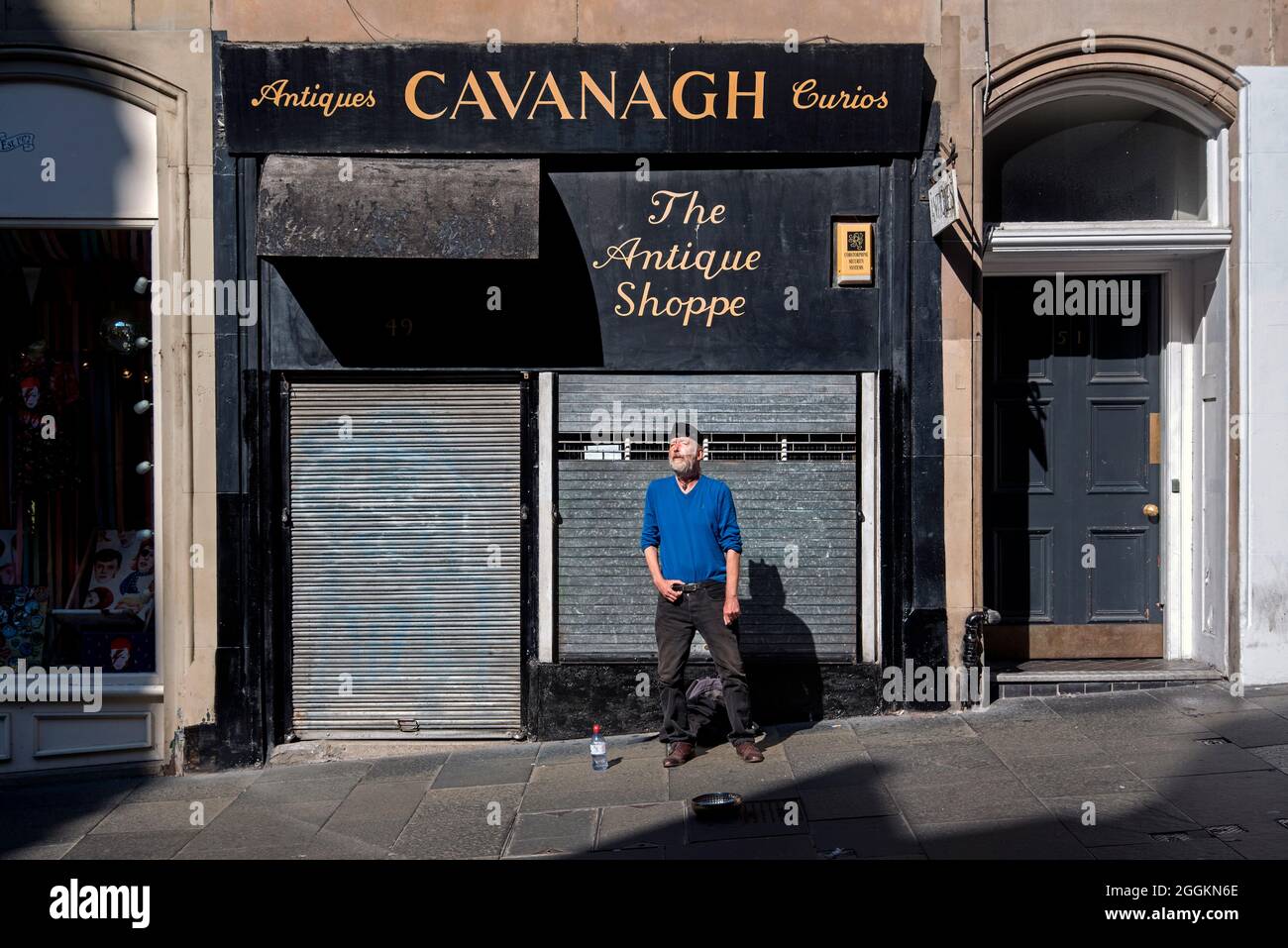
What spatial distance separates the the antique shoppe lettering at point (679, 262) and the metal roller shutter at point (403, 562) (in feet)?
4.55

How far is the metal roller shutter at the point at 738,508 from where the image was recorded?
26.8ft

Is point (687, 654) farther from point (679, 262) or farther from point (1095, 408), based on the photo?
point (1095, 408)

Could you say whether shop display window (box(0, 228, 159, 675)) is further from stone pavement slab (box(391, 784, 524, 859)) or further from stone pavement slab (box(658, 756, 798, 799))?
stone pavement slab (box(658, 756, 798, 799))

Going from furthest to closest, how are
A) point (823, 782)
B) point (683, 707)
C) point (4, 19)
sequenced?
point (4, 19) < point (683, 707) < point (823, 782)

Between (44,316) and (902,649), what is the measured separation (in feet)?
22.0

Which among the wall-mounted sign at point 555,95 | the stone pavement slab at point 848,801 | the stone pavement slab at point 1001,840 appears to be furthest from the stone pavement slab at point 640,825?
the wall-mounted sign at point 555,95

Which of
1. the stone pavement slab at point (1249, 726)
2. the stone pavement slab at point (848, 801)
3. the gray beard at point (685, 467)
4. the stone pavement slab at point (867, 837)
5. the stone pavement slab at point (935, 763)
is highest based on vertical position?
the gray beard at point (685, 467)

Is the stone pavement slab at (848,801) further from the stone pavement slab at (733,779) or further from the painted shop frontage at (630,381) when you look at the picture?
the painted shop frontage at (630,381)

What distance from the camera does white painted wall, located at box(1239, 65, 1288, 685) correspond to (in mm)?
8117

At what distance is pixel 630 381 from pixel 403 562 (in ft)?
6.77

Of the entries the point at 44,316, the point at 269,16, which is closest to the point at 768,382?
the point at 269,16

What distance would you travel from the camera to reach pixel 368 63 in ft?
26.2

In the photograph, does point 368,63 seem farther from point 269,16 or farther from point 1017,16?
point 1017,16

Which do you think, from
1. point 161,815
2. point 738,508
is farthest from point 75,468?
point 738,508
